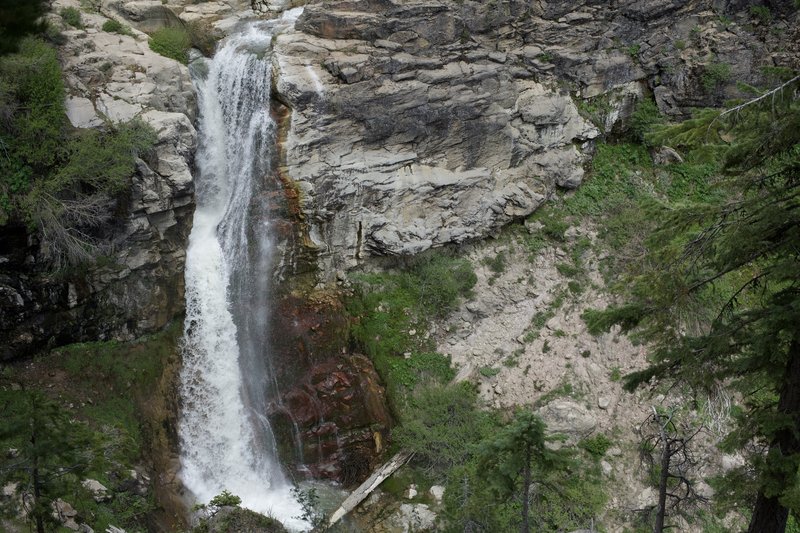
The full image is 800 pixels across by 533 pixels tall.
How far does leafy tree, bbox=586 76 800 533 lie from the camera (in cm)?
662

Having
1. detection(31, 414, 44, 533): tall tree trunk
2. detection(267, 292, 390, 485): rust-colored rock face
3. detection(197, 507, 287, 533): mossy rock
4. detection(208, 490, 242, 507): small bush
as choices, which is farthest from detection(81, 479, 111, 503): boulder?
detection(31, 414, 44, 533): tall tree trunk

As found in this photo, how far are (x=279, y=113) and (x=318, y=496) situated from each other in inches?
429

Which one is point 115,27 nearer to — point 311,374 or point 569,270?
point 311,374

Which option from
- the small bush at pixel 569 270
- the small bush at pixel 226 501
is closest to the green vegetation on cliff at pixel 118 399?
the small bush at pixel 226 501

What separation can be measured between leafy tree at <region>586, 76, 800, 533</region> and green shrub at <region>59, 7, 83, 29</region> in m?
18.0

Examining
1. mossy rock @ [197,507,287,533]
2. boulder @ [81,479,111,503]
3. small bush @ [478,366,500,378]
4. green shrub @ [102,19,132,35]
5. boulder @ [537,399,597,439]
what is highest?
green shrub @ [102,19,132,35]

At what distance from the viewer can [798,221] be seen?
6633 millimetres

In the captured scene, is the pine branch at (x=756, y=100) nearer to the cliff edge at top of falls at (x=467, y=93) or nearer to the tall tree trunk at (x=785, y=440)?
the tall tree trunk at (x=785, y=440)

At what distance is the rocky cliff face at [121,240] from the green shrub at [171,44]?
136 cm

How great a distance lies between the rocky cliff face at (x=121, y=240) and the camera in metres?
15.4

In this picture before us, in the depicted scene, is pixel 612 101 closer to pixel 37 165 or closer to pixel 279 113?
pixel 279 113

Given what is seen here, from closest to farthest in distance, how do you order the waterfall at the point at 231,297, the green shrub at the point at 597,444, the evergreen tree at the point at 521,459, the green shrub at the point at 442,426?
the evergreen tree at the point at 521,459, the green shrub at the point at 442,426, the green shrub at the point at 597,444, the waterfall at the point at 231,297

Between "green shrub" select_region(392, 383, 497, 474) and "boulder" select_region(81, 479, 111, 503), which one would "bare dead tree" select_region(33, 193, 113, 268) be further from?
"green shrub" select_region(392, 383, 497, 474)

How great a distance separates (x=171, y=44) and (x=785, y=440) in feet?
63.4
